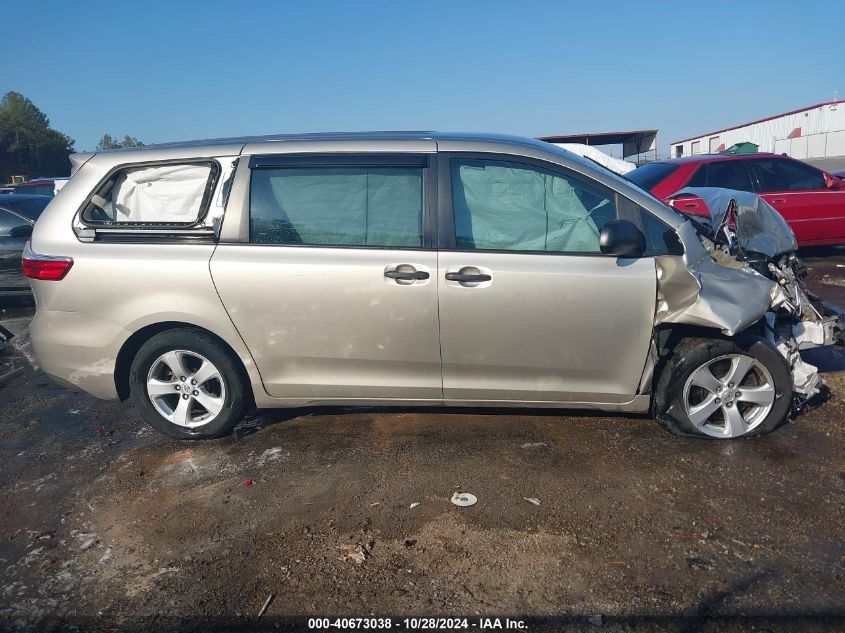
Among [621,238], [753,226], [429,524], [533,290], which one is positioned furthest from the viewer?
[753,226]

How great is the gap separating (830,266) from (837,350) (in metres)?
4.07

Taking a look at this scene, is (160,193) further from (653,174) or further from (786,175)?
(786,175)

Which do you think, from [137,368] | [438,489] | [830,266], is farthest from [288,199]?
[830,266]

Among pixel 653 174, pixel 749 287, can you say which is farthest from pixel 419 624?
pixel 653 174

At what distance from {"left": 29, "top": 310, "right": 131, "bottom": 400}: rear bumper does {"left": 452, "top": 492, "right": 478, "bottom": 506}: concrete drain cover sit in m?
2.24

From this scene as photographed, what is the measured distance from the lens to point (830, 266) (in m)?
8.39

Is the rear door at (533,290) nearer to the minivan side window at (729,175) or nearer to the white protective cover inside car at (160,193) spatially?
the white protective cover inside car at (160,193)

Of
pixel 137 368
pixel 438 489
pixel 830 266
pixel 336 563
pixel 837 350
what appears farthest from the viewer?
pixel 830 266

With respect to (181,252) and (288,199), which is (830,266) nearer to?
(288,199)

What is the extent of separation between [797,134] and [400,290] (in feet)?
163

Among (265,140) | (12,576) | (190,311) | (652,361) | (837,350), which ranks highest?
(265,140)

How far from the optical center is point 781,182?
8.38 meters

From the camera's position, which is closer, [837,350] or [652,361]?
[652,361]

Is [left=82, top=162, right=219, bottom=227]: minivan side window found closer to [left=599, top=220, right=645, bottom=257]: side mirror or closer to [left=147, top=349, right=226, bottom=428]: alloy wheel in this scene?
[left=147, top=349, right=226, bottom=428]: alloy wheel
